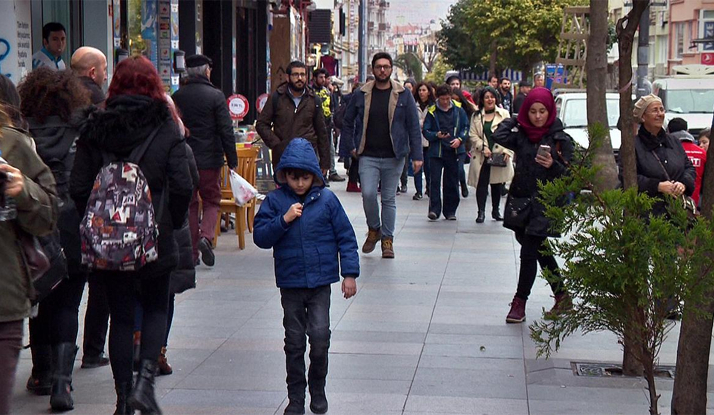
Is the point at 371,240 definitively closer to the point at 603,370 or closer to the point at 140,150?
the point at 603,370

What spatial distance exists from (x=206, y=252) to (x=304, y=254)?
497 cm

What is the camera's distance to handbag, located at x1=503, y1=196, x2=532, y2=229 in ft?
27.0

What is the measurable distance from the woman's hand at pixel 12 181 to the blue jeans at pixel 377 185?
701 cm

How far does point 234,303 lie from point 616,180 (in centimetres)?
316

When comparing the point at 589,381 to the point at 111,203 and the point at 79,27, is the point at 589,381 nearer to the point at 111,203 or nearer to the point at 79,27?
the point at 111,203

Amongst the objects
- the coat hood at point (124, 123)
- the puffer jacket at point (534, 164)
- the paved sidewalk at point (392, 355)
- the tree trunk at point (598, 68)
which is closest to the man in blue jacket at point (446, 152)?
the paved sidewalk at point (392, 355)

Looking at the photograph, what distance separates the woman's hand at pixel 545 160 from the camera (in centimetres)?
808

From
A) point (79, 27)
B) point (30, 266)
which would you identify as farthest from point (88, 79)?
point (79, 27)

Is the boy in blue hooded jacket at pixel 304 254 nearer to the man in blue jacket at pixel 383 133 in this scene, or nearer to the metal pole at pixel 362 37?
the man in blue jacket at pixel 383 133

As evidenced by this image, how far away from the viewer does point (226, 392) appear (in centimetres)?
646

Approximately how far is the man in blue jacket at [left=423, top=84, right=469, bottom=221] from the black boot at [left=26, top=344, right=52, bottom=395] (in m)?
8.98

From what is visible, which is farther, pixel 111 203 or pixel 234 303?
pixel 234 303


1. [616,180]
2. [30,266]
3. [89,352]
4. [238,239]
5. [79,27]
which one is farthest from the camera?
[79,27]

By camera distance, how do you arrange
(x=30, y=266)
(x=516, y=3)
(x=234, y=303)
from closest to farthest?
(x=30, y=266) → (x=234, y=303) → (x=516, y=3)
